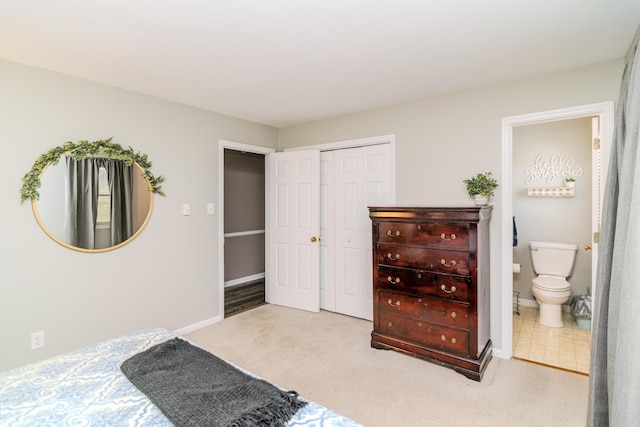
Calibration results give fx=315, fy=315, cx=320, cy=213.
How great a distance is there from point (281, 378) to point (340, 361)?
54 centimetres

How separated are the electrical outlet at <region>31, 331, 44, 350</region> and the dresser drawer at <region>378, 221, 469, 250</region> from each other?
112 inches

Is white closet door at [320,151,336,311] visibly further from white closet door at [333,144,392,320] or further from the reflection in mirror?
the reflection in mirror

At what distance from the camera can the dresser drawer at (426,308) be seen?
2.52 metres

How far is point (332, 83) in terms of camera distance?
2764mm

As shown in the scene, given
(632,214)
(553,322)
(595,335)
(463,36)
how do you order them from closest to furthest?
1. (632,214)
2. (595,335)
3. (463,36)
4. (553,322)

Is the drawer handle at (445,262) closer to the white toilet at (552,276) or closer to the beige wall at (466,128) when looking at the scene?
the beige wall at (466,128)

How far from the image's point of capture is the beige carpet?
201 cm

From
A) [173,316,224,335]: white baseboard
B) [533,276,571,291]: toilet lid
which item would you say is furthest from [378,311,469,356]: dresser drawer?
[173,316,224,335]: white baseboard

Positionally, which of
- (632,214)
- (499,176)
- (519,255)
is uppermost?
(499,176)

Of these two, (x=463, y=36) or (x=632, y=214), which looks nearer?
(x=632, y=214)

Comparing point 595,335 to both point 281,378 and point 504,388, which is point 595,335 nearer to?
point 504,388

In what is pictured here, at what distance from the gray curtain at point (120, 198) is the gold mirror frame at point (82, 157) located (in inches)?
2.0

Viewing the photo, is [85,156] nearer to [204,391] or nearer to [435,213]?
[204,391]

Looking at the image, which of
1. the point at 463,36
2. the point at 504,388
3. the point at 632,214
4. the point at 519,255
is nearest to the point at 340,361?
the point at 504,388
